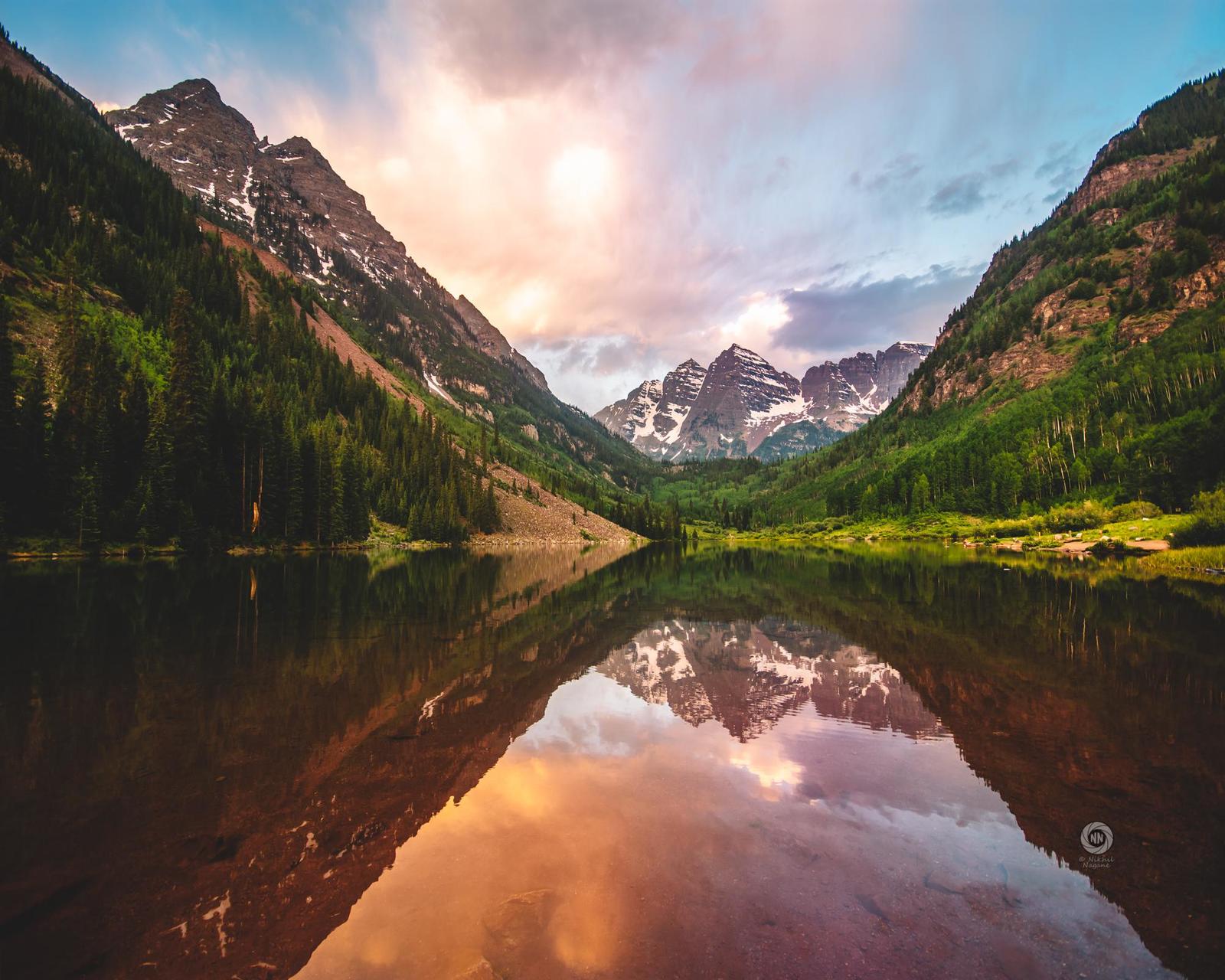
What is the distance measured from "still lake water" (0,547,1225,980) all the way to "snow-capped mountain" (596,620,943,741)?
0.52ft

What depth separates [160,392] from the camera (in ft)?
205

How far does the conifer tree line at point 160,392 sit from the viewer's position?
50.2 m

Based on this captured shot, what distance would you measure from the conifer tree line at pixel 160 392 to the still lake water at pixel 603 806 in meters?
41.3

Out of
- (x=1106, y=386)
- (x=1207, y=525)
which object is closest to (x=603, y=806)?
(x=1207, y=525)

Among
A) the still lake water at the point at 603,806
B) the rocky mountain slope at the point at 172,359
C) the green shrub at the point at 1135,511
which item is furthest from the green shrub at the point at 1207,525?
the rocky mountain slope at the point at 172,359

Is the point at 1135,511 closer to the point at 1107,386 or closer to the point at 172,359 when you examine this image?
the point at 1107,386

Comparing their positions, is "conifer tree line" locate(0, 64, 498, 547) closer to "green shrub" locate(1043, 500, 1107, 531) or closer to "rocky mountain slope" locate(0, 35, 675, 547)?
"rocky mountain slope" locate(0, 35, 675, 547)

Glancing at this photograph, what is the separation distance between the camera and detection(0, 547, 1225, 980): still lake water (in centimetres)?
525

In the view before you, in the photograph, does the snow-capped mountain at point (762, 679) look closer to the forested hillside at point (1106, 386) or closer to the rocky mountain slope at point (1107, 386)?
the forested hillside at point (1106, 386)

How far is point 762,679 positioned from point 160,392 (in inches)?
2909

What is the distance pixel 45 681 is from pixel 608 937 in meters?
15.4

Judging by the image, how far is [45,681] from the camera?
13.1m

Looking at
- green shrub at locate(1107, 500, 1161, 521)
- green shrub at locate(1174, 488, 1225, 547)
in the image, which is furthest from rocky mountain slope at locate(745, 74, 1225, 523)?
green shrub at locate(1174, 488, 1225, 547)

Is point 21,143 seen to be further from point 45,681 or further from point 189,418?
point 45,681
